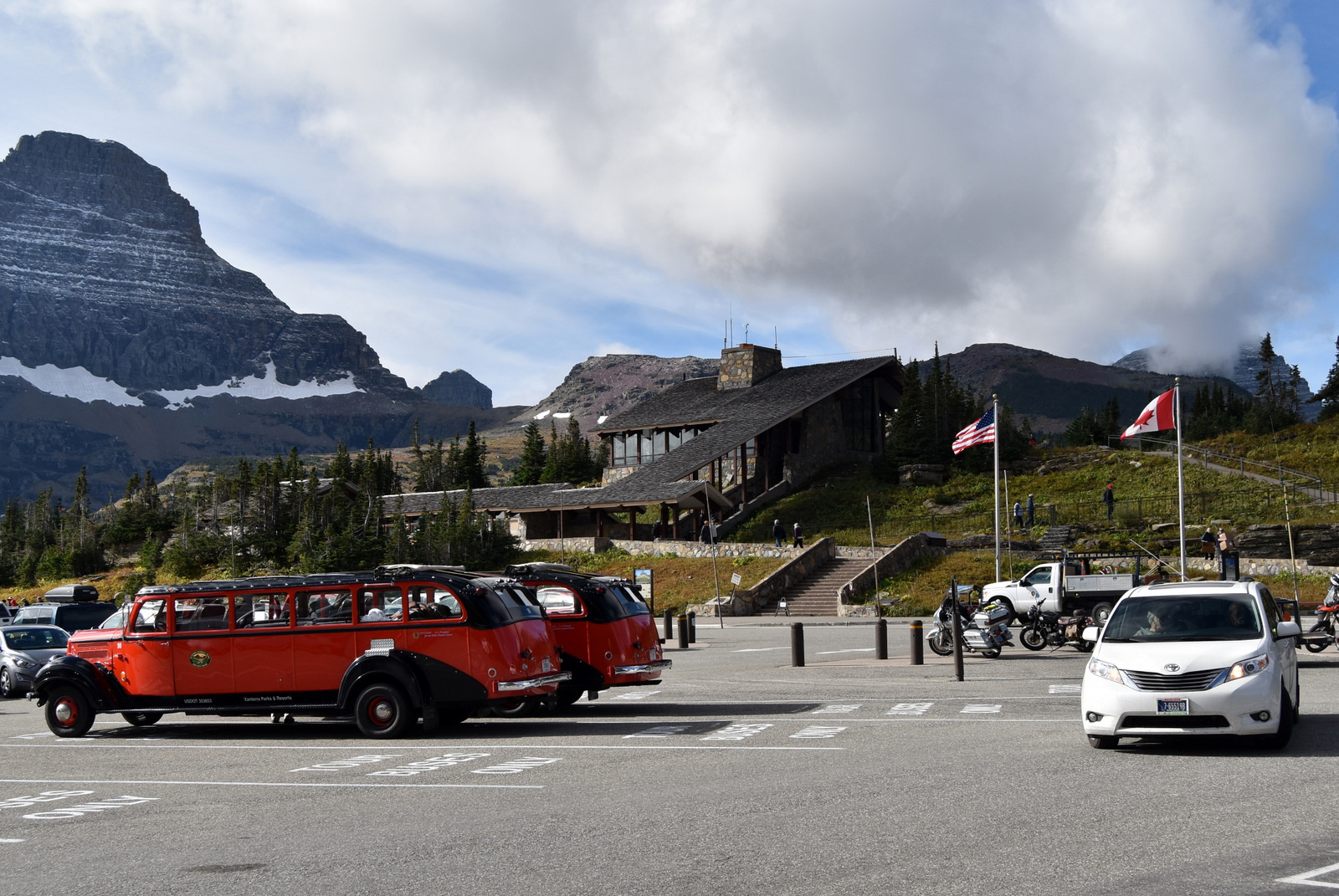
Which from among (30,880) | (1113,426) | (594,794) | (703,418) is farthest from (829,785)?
(1113,426)

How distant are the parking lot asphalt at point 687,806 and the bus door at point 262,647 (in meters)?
0.75

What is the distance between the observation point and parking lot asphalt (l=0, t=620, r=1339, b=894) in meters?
7.76

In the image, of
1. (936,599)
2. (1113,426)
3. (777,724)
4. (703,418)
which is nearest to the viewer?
(777,724)

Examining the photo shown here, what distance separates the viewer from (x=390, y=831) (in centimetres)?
948

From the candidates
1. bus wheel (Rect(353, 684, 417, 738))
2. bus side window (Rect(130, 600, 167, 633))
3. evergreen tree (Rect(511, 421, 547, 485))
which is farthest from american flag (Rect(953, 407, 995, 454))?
evergreen tree (Rect(511, 421, 547, 485))

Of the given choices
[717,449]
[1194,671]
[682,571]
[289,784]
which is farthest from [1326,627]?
[717,449]

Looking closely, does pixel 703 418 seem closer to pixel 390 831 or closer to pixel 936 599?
pixel 936 599

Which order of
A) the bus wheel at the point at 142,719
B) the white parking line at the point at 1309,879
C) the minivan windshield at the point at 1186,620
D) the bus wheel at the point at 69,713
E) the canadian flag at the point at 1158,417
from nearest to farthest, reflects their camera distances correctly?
the white parking line at the point at 1309,879 < the minivan windshield at the point at 1186,620 < the bus wheel at the point at 69,713 < the bus wheel at the point at 142,719 < the canadian flag at the point at 1158,417

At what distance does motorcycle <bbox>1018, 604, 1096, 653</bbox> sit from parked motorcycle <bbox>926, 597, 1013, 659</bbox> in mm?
615

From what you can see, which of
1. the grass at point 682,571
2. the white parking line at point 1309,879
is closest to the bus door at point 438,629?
the white parking line at point 1309,879

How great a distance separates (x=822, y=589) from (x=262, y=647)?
105 feet

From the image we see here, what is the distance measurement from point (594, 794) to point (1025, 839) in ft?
13.1

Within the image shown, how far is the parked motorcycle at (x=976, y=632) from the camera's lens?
25578 mm

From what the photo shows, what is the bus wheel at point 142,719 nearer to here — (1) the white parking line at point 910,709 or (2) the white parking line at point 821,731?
(2) the white parking line at point 821,731
